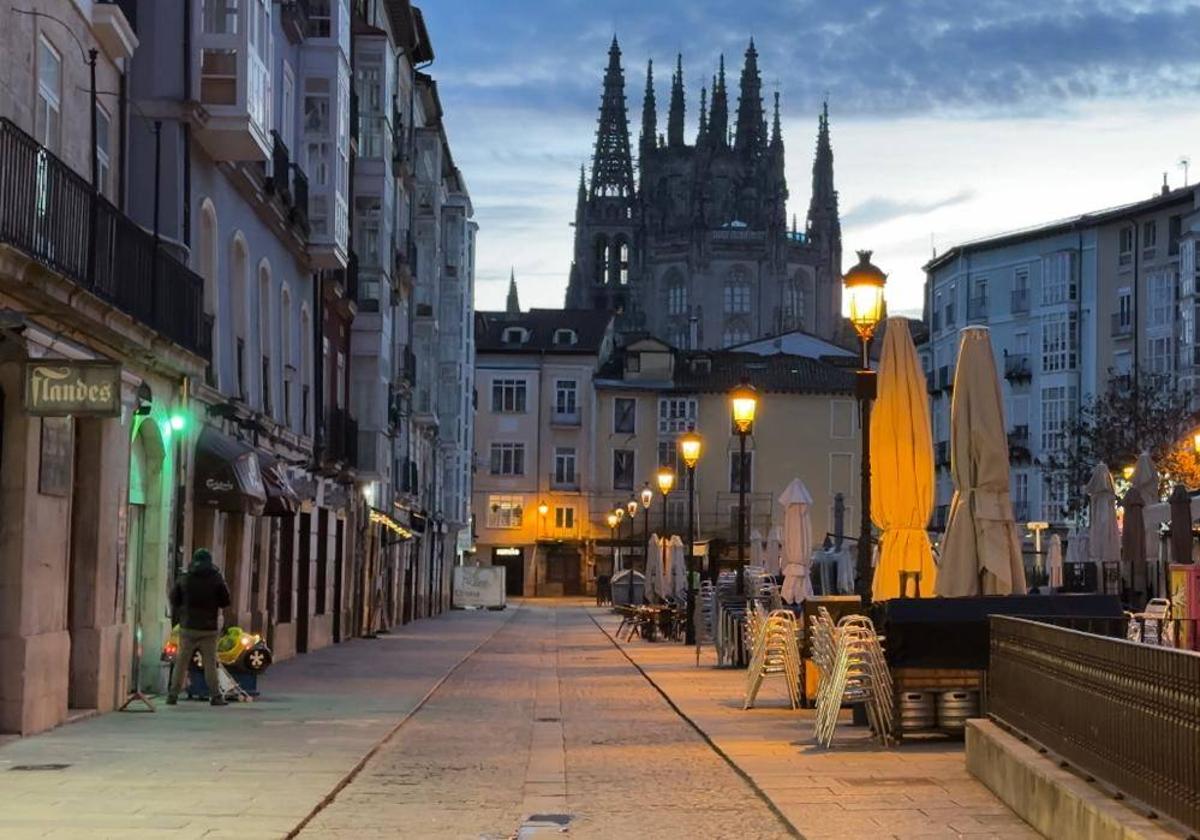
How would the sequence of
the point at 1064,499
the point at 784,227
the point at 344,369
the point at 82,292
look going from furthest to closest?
1. the point at 784,227
2. the point at 1064,499
3. the point at 344,369
4. the point at 82,292

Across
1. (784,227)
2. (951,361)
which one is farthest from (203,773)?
(784,227)

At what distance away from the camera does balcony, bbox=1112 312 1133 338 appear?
9358cm

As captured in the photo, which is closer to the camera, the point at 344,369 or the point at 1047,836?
the point at 1047,836

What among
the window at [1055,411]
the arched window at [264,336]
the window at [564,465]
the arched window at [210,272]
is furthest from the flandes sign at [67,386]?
the window at [564,465]

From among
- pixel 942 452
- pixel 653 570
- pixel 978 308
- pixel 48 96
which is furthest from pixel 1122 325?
pixel 48 96

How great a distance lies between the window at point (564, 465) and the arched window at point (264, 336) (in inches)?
3292

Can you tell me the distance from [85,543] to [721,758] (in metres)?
7.05

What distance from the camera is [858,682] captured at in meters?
18.6

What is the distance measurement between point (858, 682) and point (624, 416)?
10192cm

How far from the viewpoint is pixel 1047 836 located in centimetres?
1195

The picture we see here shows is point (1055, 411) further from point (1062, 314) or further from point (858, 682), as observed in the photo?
point (858, 682)

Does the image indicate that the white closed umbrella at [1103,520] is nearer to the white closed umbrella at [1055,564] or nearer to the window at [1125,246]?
the white closed umbrella at [1055,564]

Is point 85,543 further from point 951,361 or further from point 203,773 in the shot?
point 951,361

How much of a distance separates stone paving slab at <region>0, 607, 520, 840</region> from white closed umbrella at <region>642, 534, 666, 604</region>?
117 ft
